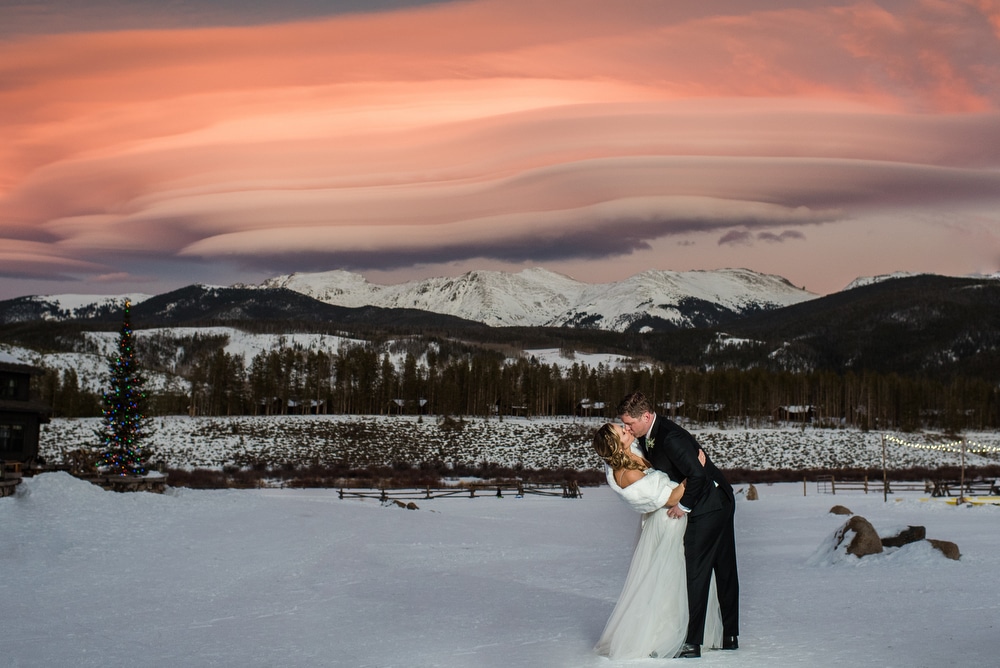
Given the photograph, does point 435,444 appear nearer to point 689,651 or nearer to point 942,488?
point 942,488

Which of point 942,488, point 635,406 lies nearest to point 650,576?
point 635,406

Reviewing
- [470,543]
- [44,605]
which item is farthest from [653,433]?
[470,543]

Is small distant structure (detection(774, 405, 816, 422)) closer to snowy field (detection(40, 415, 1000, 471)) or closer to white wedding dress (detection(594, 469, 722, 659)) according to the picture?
snowy field (detection(40, 415, 1000, 471))

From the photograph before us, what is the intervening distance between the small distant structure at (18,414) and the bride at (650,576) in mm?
37572

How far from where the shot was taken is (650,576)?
891 centimetres

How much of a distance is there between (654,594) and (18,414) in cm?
3974

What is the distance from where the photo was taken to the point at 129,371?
39844 mm

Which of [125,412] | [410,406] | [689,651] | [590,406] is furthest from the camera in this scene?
[590,406]

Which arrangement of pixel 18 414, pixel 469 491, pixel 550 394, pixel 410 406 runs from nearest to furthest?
pixel 18 414 → pixel 469 491 → pixel 410 406 → pixel 550 394

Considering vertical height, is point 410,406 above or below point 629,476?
below

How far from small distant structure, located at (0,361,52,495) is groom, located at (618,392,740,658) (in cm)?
3770

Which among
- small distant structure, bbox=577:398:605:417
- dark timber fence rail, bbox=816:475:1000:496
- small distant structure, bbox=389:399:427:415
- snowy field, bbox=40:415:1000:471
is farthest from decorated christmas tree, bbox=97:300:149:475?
small distant structure, bbox=577:398:605:417

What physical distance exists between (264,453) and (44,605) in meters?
67.8

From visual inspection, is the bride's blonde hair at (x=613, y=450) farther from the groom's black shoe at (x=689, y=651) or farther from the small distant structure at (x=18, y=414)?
the small distant structure at (x=18, y=414)
